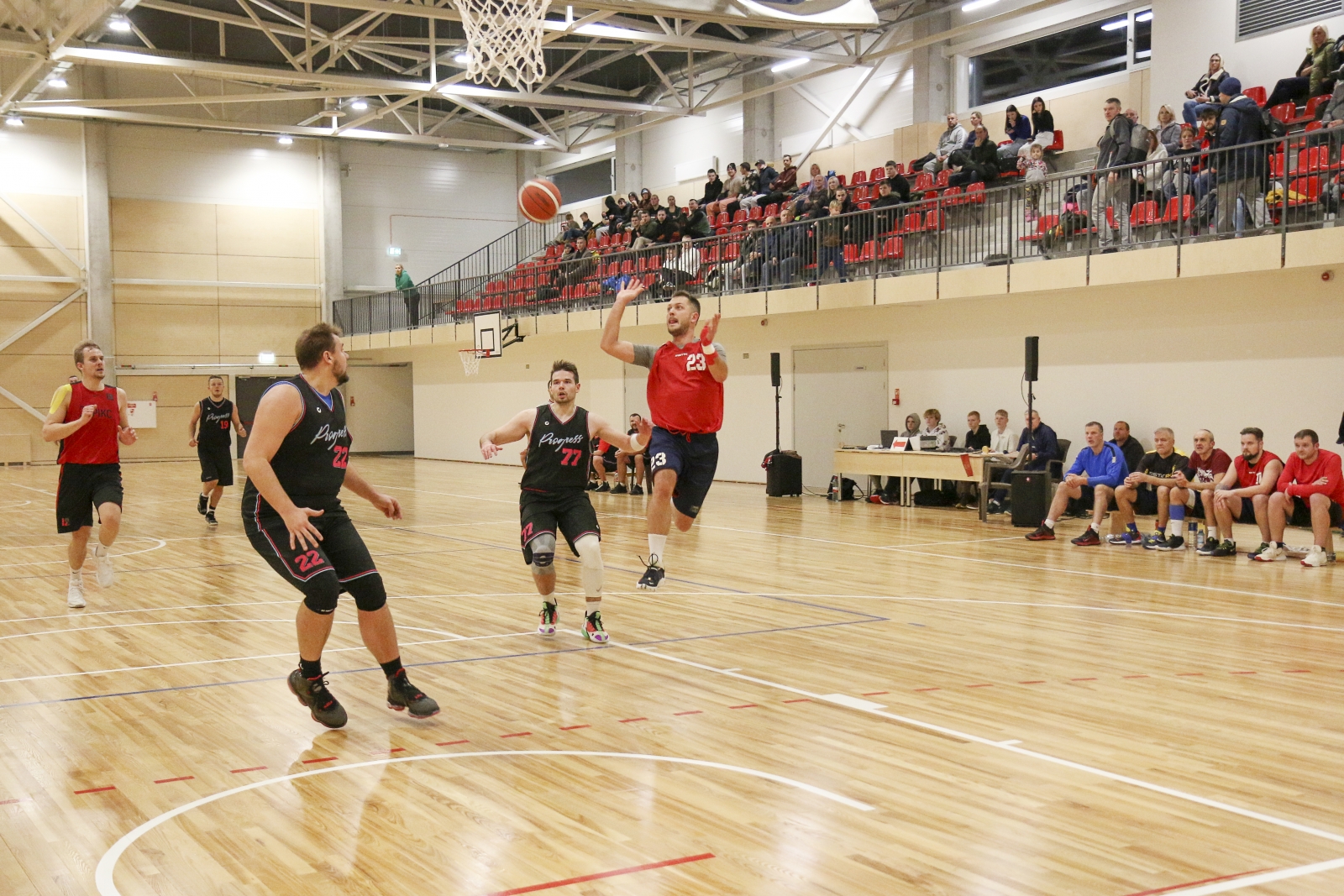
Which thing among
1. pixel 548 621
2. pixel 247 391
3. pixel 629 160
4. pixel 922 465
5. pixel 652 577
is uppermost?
pixel 629 160

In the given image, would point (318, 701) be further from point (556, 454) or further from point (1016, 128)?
point (1016, 128)

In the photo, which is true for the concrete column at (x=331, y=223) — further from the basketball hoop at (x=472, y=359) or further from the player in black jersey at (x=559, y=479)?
the player in black jersey at (x=559, y=479)

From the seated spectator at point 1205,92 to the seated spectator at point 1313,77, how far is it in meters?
0.23

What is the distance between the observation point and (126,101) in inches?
947

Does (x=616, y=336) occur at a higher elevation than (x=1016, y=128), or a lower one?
lower

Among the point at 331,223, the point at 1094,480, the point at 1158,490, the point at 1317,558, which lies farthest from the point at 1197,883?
the point at 331,223

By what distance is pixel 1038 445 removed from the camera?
567 inches

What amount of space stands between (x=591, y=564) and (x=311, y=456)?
2.21 metres

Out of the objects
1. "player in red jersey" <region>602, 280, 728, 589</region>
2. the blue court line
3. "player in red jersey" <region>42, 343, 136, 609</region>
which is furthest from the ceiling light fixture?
the blue court line

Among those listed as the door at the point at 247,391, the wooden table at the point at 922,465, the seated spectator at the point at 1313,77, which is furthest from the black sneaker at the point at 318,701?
the door at the point at 247,391

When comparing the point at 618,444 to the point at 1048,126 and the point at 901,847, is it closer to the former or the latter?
the point at 901,847

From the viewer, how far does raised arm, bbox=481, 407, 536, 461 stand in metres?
6.37

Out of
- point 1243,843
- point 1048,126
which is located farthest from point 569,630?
point 1048,126

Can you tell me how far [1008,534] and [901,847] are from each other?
9.75 m
